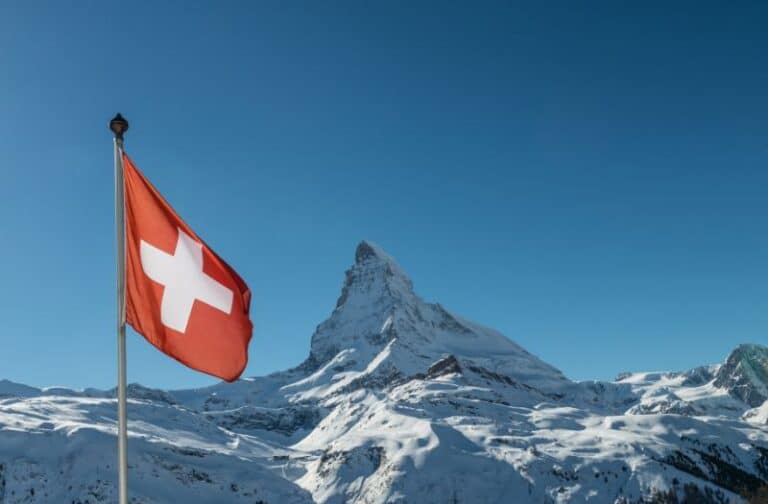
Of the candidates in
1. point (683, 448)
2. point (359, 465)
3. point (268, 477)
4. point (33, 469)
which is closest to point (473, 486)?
point (359, 465)

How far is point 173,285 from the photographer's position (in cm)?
1814

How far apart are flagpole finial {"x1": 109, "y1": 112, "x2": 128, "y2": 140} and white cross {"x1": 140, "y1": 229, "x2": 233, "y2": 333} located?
2.63 meters

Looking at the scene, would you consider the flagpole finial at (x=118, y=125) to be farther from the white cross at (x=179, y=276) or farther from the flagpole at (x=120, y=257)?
the white cross at (x=179, y=276)

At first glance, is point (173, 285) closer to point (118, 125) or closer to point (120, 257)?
point (120, 257)

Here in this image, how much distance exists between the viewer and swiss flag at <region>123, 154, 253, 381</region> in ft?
59.3

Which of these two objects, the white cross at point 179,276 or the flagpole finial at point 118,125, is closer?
the flagpole finial at point 118,125

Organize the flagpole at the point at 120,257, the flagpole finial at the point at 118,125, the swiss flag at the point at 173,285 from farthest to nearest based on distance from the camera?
the swiss flag at the point at 173,285, the flagpole finial at the point at 118,125, the flagpole at the point at 120,257

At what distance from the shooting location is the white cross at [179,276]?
59.5 ft

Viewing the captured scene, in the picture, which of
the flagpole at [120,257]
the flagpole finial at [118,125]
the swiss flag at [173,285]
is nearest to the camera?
the flagpole at [120,257]

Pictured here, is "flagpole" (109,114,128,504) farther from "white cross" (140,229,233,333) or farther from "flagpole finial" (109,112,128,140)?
"white cross" (140,229,233,333)

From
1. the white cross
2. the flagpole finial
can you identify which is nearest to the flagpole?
the flagpole finial

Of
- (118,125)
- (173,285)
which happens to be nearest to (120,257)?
(173,285)

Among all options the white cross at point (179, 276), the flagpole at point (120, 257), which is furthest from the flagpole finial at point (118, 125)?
the white cross at point (179, 276)

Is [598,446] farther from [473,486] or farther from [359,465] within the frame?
[359,465]
